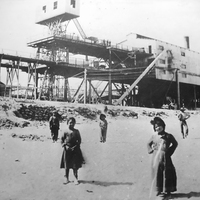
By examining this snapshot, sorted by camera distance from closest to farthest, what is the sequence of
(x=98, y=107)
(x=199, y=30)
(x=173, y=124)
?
1. (x=199, y=30)
2. (x=173, y=124)
3. (x=98, y=107)

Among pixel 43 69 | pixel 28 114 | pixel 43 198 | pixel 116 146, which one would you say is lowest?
pixel 43 198

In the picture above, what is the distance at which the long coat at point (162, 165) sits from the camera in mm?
5086

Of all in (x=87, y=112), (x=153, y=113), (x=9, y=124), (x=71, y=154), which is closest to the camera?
(x=71, y=154)

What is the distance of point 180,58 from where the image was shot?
31.5 m

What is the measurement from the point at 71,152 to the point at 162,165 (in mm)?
2130

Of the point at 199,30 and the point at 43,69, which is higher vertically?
the point at 43,69

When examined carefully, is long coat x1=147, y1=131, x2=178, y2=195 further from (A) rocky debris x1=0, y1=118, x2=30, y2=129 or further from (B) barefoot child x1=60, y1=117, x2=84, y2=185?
(A) rocky debris x1=0, y1=118, x2=30, y2=129

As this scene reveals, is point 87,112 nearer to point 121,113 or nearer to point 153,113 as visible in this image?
point 121,113

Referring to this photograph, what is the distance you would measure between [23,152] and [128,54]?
25634 millimetres

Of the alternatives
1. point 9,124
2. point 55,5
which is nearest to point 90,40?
point 55,5

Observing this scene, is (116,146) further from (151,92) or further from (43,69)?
(151,92)

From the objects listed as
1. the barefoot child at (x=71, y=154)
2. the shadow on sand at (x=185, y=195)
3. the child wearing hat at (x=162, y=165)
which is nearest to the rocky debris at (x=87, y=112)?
the barefoot child at (x=71, y=154)

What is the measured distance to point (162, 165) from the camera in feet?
16.8

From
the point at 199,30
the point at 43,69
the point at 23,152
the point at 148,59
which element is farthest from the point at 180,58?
the point at 23,152
